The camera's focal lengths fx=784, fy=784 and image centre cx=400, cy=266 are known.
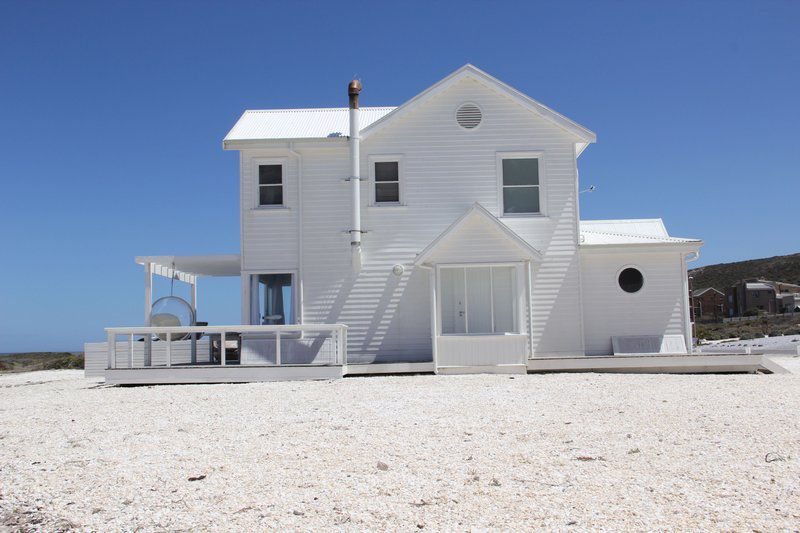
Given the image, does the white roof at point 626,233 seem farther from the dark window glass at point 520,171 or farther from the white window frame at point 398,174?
the white window frame at point 398,174

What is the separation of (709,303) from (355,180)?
6967 centimetres

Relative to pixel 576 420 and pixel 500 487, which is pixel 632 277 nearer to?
pixel 576 420

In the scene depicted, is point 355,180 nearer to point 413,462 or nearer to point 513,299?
point 513,299

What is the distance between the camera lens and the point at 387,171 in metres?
19.6

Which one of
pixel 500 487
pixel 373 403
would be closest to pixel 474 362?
pixel 373 403

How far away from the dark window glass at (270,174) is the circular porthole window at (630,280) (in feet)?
29.0

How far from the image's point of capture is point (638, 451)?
8.25 m

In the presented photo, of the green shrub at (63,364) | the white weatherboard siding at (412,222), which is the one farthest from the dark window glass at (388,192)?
the green shrub at (63,364)

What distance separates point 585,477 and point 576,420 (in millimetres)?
2874

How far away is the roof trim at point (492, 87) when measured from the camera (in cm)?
1930

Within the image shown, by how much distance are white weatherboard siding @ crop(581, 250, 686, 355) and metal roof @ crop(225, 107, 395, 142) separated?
6.99 metres

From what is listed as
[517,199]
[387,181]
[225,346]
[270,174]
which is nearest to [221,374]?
[225,346]

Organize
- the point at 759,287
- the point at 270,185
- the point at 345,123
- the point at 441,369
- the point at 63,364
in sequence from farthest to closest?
the point at 759,287, the point at 63,364, the point at 345,123, the point at 270,185, the point at 441,369

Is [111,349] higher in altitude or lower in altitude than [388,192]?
lower
